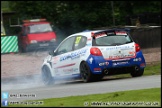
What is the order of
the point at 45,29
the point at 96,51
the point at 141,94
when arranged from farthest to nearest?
the point at 45,29
the point at 96,51
the point at 141,94

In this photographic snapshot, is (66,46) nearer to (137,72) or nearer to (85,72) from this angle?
(85,72)

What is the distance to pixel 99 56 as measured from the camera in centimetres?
1639

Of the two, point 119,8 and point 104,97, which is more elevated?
point 119,8

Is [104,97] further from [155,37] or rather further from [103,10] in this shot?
[103,10]

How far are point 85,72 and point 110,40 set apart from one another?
1.21m

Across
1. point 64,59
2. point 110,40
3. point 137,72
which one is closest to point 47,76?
point 64,59

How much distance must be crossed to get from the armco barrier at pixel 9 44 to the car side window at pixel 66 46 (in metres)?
17.8

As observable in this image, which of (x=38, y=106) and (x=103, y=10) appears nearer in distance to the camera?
(x=38, y=106)

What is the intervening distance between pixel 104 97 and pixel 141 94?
0.71m

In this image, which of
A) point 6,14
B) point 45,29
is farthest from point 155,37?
point 6,14

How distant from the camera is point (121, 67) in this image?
54.8 feet

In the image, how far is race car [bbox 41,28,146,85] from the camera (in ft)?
53.8

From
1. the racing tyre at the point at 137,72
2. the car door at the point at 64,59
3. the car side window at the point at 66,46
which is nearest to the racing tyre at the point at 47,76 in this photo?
the car door at the point at 64,59

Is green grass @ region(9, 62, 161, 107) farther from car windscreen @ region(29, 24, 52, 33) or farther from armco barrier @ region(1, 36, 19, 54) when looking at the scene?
car windscreen @ region(29, 24, 52, 33)
